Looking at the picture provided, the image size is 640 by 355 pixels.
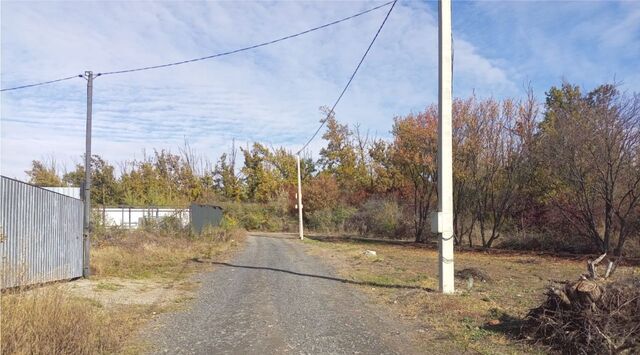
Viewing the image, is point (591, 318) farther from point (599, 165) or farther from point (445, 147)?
point (599, 165)

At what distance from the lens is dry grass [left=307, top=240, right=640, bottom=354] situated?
7367 mm

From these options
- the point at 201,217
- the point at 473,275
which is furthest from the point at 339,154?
the point at 473,275

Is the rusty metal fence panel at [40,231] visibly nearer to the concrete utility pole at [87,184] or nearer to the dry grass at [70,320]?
the concrete utility pole at [87,184]

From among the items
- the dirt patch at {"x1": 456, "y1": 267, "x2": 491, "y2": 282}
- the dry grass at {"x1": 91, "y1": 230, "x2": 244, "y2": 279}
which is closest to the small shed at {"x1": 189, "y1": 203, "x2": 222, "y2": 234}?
the dry grass at {"x1": 91, "y1": 230, "x2": 244, "y2": 279}

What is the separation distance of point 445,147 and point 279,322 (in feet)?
16.5

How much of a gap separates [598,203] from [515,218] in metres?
7.29

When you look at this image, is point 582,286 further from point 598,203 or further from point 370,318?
point 598,203

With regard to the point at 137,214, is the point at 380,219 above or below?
below

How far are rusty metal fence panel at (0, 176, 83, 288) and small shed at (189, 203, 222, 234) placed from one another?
58.0ft

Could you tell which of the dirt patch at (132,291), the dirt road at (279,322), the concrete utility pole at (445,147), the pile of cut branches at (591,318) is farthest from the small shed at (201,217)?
the pile of cut branches at (591,318)

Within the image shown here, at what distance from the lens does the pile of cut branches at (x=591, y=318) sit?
20.1 feet

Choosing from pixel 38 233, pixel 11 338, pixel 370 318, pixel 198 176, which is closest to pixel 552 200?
pixel 370 318

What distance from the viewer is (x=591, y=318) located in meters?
6.38

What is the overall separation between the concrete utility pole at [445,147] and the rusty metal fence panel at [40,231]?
25.0ft
